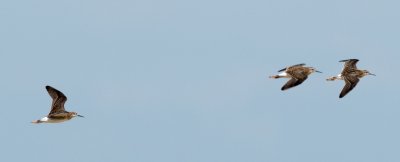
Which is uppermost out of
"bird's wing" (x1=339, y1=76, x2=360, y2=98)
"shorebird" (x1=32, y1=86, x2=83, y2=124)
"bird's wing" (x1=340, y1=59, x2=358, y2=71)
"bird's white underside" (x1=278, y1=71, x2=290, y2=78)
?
"bird's wing" (x1=340, y1=59, x2=358, y2=71)

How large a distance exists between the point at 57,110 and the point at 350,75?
21.4 meters

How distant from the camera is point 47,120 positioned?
2496 inches

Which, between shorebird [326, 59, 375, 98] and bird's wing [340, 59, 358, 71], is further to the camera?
shorebird [326, 59, 375, 98]

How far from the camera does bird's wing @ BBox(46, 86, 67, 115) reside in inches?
2505

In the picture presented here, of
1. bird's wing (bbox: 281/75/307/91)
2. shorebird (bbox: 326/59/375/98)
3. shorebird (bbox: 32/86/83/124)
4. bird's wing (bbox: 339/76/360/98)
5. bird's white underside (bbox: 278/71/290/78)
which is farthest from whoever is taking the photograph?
shorebird (bbox: 326/59/375/98)

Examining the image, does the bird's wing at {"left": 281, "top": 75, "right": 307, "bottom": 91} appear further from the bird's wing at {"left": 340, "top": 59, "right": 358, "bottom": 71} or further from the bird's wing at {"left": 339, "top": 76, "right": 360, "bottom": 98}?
the bird's wing at {"left": 340, "top": 59, "right": 358, "bottom": 71}

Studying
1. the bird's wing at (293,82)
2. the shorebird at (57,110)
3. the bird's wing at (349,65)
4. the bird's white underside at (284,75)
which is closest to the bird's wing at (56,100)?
the shorebird at (57,110)

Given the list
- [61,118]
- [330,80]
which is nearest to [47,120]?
[61,118]

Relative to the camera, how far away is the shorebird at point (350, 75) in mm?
73688

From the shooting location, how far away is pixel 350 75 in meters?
74.1

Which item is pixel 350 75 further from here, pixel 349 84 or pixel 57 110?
pixel 57 110

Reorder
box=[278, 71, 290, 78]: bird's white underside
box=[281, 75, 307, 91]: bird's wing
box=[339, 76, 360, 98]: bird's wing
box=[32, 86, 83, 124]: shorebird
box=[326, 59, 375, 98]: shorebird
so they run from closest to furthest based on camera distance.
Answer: box=[32, 86, 83, 124]: shorebird
box=[281, 75, 307, 91]: bird's wing
box=[278, 71, 290, 78]: bird's white underside
box=[339, 76, 360, 98]: bird's wing
box=[326, 59, 375, 98]: shorebird

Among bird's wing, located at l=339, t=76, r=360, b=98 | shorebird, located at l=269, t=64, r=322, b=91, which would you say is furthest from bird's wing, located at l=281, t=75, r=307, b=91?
bird's wing, located at l=339, t=76, r=360, b=98

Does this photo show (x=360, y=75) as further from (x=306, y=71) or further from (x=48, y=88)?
(x=48, y=88)
